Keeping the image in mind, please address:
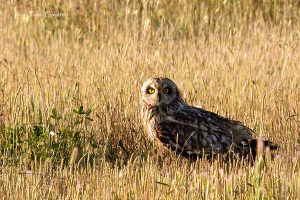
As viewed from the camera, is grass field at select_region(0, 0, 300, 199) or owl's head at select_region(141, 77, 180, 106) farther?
owl's head at select_region(141, 77, 180, 106)

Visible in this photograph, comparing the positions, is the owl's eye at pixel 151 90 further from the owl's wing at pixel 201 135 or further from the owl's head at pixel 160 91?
the owl's wing at pixel 201 135

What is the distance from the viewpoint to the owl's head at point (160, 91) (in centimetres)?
699

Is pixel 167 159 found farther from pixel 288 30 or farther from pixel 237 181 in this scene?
pixel 288 30

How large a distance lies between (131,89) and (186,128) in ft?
6.06

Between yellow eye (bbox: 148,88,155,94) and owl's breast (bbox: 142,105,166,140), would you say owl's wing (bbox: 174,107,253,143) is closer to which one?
owl's breast (bbox: 142,105,166,140)

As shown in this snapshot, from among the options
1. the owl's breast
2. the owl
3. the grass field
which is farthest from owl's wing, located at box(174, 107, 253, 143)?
the grass field

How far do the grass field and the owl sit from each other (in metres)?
0.14

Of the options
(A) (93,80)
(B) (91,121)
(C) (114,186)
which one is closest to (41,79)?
(A) (93,80)

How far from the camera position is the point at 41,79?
909 centimetres

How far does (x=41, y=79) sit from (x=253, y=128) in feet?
8.64

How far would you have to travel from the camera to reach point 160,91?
7.07m

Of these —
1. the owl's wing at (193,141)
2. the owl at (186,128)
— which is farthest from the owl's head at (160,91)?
the owl's wing at (193,141)

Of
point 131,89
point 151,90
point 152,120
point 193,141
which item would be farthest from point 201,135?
point 131,89

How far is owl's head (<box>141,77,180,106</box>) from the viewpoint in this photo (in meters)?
6.99
